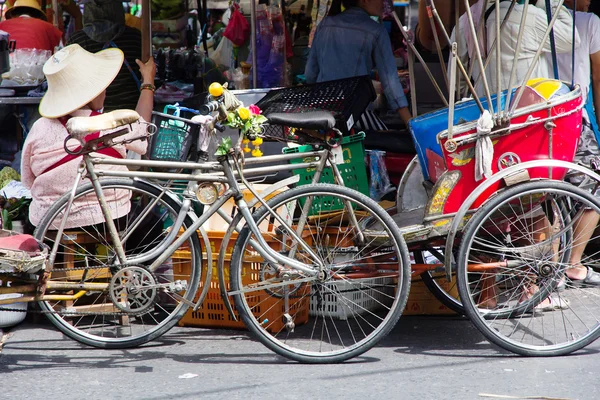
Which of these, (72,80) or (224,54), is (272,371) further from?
(224,54)

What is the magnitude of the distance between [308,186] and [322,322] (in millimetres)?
1300

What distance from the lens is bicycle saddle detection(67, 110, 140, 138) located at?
14.7ft

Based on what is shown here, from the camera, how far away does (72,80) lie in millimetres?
5141

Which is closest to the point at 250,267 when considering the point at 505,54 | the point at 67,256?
the point at 67,256

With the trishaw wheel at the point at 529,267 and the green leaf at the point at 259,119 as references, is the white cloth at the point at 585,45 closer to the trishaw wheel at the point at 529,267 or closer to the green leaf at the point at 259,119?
the trishaw wheel at the point at 529,267

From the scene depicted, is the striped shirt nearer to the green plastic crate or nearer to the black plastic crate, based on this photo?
the black plastic crate

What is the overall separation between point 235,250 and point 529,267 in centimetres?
173

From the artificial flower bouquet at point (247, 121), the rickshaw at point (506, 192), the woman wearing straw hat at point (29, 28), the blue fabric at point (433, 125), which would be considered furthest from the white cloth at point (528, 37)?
the woman wearing straw hat at point (29, 28)

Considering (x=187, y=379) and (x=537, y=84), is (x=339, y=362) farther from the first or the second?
(x=537, y=84)

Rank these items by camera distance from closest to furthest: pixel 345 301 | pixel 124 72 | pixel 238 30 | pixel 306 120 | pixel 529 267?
pixel 306 120 < pixel 529 267 < pixel 345 301 < pixel 124 72 < pixel 238 30

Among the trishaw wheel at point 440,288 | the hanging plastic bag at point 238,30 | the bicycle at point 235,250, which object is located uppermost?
the hanging plastic bag at point 238,30

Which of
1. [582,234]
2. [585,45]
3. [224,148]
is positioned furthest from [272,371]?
[585,45]

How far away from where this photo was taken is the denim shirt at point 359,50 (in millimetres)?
6574

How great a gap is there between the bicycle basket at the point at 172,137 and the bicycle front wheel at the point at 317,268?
0.71m
